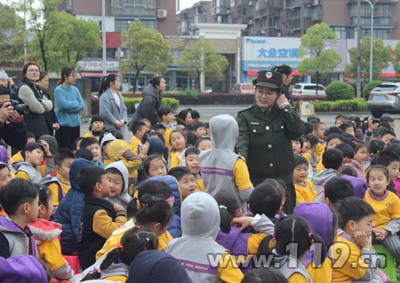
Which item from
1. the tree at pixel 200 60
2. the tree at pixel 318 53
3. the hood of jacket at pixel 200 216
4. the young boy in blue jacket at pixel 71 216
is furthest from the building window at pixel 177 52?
the hood of jacket at pixel 200 216

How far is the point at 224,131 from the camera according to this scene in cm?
376

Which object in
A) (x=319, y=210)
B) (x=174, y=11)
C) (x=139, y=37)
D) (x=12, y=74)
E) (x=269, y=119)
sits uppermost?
(x=174, y=11)

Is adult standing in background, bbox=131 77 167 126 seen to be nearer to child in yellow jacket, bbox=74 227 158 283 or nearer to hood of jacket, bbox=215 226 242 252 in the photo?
hood of jacket, bbox=215 226 242 252

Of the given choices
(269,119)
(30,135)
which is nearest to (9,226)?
(269,119)

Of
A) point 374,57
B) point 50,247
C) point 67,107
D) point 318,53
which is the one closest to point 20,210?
point 50,247

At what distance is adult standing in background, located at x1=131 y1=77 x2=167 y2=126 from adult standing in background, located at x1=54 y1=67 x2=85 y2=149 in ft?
3.40

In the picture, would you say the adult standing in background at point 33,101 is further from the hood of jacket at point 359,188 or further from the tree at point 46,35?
the tree at point 46,35

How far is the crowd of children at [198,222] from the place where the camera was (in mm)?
2623

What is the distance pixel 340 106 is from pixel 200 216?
22791 mm

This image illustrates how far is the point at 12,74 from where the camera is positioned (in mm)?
15781

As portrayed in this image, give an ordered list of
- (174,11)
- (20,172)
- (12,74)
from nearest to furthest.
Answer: (20,172), (12,74), (174,11)

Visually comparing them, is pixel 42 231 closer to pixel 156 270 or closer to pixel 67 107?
pixel 156 270

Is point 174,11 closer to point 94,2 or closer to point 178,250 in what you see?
point 94,2

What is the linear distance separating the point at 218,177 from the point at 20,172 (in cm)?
218
